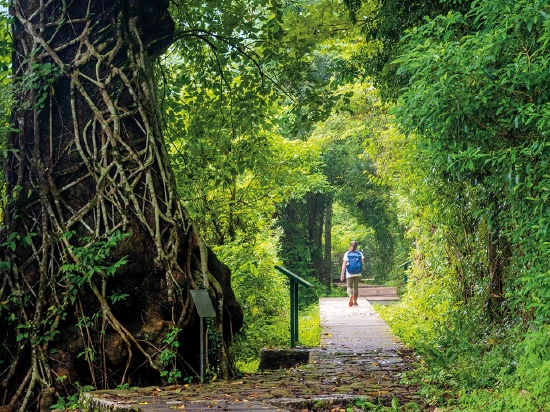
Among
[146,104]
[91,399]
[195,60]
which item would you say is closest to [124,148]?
[146,104]

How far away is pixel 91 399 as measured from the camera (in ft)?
20.5

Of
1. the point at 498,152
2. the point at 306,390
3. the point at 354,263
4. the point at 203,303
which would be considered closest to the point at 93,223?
Answer: the point at 203,303

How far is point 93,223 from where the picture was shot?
7852 mm

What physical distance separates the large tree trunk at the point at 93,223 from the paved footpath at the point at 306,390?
82 centimetres

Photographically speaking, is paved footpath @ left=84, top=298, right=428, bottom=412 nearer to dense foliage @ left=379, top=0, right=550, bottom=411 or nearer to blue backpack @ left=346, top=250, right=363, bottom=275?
dense foliage @ left=379, top=0, right=550, bottom=411

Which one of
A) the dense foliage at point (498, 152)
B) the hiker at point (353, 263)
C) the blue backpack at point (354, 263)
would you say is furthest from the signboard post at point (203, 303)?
the blue backpack at point (354, 263)

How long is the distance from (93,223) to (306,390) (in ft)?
9.50

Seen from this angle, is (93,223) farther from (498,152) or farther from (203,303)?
(498,152)

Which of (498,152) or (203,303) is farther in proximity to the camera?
(203,303)

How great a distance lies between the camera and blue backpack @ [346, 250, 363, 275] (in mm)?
17234

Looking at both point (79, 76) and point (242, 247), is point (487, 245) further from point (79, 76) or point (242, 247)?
point (242, 247)

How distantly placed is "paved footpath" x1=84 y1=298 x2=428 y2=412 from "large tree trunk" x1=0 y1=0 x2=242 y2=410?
2.69 feet

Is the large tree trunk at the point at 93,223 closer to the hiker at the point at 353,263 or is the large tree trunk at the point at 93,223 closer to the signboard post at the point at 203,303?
the signboard post at the point at 203,303

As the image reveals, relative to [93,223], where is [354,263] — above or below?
below
